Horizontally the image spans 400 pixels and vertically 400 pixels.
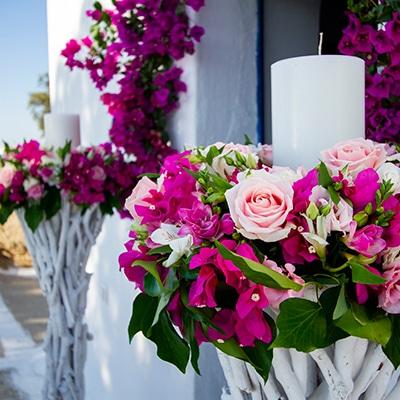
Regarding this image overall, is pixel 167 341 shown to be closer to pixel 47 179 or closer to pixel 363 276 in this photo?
pixel 363 276

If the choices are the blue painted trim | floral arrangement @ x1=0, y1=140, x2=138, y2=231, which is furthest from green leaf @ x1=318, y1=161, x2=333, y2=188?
the blue painted trim

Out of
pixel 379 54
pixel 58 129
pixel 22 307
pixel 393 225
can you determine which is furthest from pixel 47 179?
pixel 22 307

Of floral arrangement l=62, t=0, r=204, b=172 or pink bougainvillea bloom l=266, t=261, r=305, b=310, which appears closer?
pink bougainvillea bloom l=266, t=261, r=305, b=310

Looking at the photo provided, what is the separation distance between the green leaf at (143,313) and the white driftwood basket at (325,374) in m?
0.09

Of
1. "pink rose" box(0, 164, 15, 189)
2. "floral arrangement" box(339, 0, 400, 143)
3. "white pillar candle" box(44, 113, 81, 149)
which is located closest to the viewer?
"floral arrangement" box(339, 0, 400, 143)

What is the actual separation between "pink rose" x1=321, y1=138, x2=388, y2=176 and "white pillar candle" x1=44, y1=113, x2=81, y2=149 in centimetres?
102

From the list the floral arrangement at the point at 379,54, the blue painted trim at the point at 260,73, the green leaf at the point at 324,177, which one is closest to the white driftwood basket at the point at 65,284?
the blue painted trim at the point at 260,73

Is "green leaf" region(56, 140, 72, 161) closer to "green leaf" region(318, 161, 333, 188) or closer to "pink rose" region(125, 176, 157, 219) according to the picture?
"pink rose" region(125, 176, 157, 219)

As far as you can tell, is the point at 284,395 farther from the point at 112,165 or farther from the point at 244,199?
the point at 112,165

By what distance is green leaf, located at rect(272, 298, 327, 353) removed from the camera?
0.40 meters

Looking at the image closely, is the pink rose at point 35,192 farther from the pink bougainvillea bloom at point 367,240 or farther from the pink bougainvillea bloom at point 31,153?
the pink bougainvillea bloom at point 367,240

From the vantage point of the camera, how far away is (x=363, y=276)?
38 centimetres

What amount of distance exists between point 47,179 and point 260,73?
0.64 m

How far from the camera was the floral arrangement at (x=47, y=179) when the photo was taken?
125 centimetres
